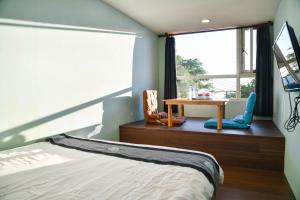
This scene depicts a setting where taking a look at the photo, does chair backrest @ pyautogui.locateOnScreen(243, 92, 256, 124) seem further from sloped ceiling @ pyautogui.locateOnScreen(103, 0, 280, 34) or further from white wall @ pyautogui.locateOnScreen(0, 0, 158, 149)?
white wall @ pyautogui.locateOnScreen(0, 0, 158, 149)

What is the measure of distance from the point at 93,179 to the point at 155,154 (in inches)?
21.4

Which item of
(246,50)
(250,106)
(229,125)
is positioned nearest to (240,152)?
(229,125)

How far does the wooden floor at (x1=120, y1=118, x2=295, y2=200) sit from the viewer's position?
226 cm

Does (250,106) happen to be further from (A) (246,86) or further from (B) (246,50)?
(B) (246,50)

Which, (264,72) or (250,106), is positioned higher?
(264,72)

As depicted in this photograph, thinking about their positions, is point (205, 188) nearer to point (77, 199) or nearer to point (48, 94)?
point (77, 199)

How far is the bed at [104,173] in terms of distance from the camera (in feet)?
3.50

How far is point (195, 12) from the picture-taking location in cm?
354

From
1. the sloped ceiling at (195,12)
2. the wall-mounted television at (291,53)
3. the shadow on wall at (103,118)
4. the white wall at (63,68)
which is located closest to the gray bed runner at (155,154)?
the shadow on wall at (103,118)

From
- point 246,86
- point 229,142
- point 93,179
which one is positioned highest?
point 246,86

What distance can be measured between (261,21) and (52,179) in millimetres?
4290

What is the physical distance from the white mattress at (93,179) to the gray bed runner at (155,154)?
2.6 inches

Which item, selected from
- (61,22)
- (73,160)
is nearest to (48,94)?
(61,22)

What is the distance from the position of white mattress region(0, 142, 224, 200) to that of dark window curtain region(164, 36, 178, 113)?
10.9 feet
